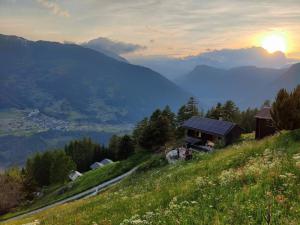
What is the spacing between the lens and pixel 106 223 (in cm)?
1562

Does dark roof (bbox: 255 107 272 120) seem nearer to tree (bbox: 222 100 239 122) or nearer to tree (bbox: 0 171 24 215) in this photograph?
tree (bbox: 222 100 239 122)

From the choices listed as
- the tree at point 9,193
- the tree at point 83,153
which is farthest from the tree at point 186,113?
the tree at point 9,193

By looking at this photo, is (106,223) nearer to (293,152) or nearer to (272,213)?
(272,213)

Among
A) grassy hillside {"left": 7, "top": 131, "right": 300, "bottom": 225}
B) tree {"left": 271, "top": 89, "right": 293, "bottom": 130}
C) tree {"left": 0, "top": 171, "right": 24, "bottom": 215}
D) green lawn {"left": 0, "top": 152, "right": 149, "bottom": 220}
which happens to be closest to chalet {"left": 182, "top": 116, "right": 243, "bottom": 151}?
green lawn {"left": 0, "top": 152, "right": 149, "bottom": 220}

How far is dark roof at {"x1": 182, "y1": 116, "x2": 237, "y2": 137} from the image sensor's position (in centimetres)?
7681

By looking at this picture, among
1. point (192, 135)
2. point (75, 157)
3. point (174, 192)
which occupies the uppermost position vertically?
point (174, 192)

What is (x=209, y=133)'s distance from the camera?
261ft

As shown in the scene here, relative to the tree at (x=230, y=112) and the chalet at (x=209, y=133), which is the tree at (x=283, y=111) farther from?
the tree at (x=230, y=112)

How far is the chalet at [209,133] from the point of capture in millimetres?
76562

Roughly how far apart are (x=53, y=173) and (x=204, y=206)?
106 m

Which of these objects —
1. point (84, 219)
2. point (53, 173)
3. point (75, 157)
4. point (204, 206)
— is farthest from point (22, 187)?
point (204, 206)

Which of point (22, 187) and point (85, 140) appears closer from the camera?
point (22, 187)

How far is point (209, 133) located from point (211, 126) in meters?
2.17

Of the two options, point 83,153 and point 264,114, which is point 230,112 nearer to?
point 264,114
